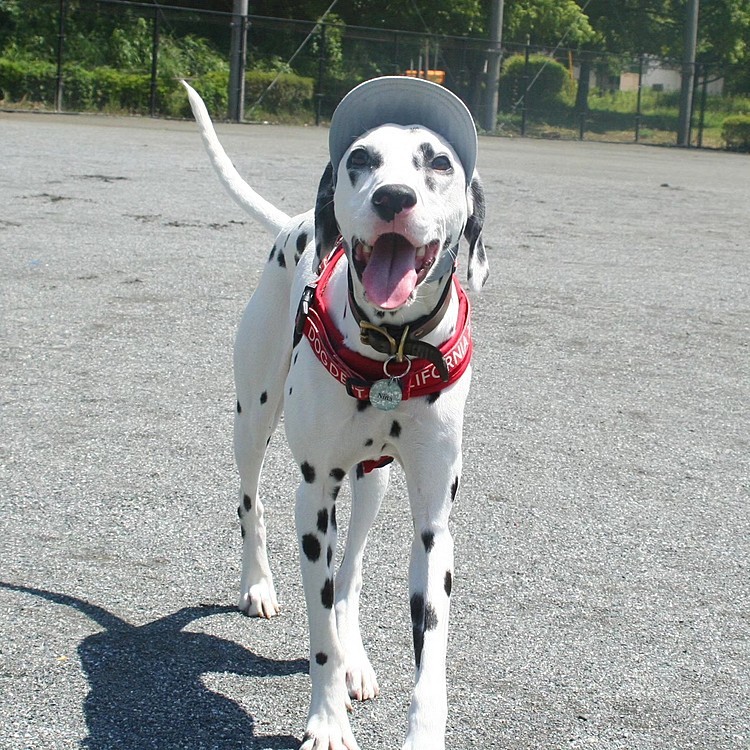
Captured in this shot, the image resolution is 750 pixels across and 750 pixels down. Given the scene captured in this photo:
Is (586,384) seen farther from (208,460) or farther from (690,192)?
(690,192)

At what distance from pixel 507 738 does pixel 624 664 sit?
68cm

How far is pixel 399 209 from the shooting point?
9.94 ft

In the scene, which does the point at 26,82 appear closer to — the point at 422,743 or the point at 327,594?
the point at 327,594

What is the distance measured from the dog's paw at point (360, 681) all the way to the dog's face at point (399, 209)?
1258mm

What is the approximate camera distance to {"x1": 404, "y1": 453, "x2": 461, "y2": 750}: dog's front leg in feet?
10.2

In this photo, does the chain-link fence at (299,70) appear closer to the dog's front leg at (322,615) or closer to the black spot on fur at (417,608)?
the dog's front leg at (322,615)

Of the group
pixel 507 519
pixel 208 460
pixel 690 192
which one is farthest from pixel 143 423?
pixel 690 192

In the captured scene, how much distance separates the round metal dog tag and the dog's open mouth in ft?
1.04

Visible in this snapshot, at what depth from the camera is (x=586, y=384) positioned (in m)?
7.62

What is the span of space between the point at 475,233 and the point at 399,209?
0.51m

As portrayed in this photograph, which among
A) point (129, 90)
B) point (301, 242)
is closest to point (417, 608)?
point (301, 242)

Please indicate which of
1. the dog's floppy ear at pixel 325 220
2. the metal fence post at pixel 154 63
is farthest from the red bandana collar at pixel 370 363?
the metal fence post at pixel 154 63

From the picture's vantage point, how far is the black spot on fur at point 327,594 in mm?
3480

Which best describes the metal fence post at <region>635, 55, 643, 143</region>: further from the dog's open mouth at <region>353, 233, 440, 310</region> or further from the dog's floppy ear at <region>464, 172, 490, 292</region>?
the dog's open mouth at <region>353, 233, 440, 310</region>
